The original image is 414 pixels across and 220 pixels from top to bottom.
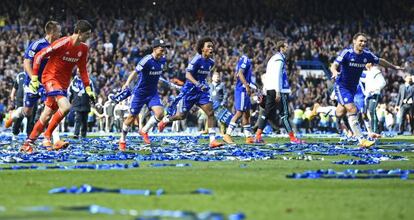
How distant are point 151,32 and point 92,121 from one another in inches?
399

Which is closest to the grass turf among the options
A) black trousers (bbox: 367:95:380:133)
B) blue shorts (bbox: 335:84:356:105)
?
blue shorts (bbox: 335:84:356:105)

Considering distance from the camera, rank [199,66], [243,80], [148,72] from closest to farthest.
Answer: [148,72] → [199,66] → [243,80]

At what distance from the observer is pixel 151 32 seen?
51750 millimetres

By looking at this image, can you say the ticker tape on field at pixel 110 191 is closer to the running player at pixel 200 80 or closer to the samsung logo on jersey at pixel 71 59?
the samsung logo on jersey at pixel 71 59

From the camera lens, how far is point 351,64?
2008 centimetres

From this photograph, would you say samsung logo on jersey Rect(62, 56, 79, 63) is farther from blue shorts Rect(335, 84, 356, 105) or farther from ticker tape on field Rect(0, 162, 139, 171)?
blue shorts Rect(335, 84, 356, 105)

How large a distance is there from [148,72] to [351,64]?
13.3ft

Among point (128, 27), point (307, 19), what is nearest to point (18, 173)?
point (128, 27)

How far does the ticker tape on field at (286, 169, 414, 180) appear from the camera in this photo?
39.0 ft

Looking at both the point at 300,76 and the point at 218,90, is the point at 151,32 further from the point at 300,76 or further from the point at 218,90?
the point at 218,90

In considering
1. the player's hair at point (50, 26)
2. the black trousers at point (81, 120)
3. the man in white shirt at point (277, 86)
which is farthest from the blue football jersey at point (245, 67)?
the black trousers at point (81, 120)

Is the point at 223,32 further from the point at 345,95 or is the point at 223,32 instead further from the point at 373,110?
the point at 345,95

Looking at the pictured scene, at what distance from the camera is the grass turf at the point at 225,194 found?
8.34 metres

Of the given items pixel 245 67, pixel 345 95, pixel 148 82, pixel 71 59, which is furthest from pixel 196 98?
pixel 71 59
